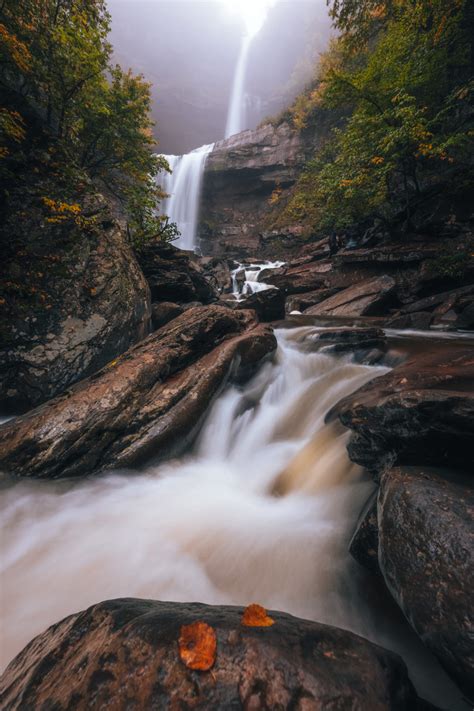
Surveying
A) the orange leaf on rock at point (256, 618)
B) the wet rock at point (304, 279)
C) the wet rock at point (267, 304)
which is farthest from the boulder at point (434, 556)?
the wet rock at point (304, 279)

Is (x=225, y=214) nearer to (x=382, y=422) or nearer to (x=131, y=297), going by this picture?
(x=131, y=297)

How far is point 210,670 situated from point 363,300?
10404mm

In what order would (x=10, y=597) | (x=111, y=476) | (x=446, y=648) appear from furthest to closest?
(x=111, y=476), (x=10, y=597), (x=446, y=648)

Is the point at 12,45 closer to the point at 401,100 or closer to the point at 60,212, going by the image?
the point at 60,212

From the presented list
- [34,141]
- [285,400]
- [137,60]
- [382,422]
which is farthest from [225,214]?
[137,60]

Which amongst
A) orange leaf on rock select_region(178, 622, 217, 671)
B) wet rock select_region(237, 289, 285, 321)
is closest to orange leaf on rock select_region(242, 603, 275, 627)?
orange leaf on rock select_region(178, 622, 217, 671)

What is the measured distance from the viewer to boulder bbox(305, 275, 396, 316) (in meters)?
9.62

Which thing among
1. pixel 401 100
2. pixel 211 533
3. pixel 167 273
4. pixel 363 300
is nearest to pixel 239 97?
pixel 401 100

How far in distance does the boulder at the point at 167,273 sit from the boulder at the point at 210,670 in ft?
26.0

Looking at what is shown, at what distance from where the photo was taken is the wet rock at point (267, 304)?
29.1 feet

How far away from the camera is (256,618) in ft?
4.17

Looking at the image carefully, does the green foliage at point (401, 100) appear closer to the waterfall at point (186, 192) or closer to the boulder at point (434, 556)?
the boulder at point (434, 556)

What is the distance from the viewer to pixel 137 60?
212 ft

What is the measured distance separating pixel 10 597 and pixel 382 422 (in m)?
3.05
